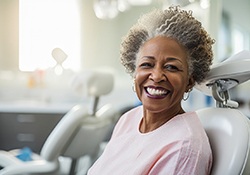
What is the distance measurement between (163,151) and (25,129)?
9.64 ft

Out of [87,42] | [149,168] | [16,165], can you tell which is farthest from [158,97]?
[87,42]

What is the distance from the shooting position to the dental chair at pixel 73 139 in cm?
184

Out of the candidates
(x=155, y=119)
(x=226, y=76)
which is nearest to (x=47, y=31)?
(x=155, y=119)

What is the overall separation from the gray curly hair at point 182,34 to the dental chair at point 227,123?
52 mm

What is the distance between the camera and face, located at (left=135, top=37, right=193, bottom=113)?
3.32 feet

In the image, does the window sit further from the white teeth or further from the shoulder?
the white teeth

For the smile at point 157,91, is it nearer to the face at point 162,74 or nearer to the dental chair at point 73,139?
the face at point 162,74

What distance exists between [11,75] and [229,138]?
3575mm

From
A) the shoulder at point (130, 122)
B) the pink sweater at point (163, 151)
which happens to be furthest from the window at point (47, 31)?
the pink sweater at point (163, 151)

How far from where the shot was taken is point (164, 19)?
1.06 metres

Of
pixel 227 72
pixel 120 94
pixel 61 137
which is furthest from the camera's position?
pixel 120 94

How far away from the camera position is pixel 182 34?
1.02 meters

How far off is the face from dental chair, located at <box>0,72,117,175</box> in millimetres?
875

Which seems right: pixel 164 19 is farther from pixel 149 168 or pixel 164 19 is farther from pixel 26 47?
pixel 26 47
